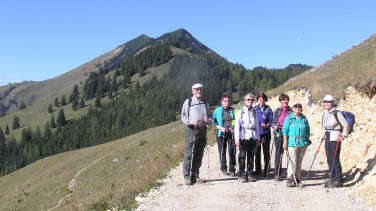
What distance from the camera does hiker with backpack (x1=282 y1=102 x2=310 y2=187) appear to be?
8.88 metres

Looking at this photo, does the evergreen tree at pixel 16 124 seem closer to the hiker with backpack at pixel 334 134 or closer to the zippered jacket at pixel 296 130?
the zippered jacket at pixel 296 130

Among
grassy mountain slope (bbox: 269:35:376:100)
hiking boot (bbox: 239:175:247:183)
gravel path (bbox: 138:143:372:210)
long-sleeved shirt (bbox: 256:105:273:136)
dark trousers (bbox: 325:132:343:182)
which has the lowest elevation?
gravel path (bbox: 138:143:372:210)

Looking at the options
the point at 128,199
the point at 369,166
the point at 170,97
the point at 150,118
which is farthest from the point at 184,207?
the point at 170,97

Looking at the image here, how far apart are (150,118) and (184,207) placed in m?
123

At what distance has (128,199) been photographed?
30.6 feet

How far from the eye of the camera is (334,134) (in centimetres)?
Answer: 852

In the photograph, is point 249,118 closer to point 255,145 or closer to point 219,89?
point 255,145

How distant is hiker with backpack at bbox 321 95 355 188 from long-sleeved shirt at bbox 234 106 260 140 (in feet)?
6.20

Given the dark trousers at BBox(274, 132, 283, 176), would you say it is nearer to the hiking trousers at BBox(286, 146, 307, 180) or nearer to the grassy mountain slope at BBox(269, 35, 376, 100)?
the hiking trousers at BBox(286, 146, 307, 180)

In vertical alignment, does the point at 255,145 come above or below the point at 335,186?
above

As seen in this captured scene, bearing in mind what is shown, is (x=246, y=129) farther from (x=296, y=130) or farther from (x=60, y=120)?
(x=60, y=120)

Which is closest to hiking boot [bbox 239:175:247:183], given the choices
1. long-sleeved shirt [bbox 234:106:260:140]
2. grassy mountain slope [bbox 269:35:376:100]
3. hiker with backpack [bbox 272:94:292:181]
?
hiker with backpack [bbox 272:94:292:181]

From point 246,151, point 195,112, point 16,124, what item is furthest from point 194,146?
point 16,124

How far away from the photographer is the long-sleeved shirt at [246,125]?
8992 mm
